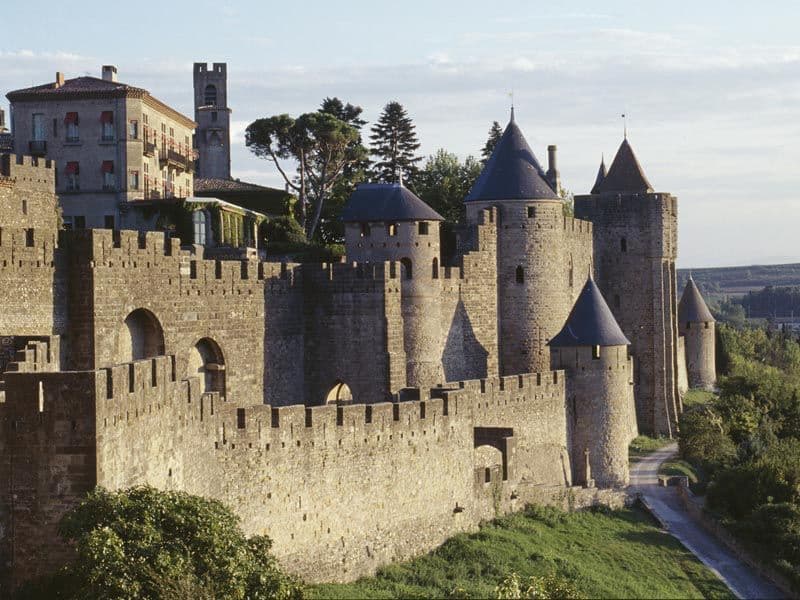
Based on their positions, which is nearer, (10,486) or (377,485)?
(10,486)

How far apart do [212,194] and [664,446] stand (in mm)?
22710

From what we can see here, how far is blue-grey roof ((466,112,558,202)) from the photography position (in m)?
49.2

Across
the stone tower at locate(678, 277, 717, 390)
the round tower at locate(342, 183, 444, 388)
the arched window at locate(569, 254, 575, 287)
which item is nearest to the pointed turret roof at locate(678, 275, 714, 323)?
the stone tower at locate(678, 277, 717, 390)

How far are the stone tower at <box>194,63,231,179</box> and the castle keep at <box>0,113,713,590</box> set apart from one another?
26.0 metres

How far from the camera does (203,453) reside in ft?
91.9

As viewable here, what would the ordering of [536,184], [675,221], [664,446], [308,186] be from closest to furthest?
1. [536,184]
2. [664,446]
3. [675,221]
4. [308,186]

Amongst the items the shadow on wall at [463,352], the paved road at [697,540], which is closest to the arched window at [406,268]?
the shadow on wall at [463,352]

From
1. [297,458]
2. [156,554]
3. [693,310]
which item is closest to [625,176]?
[693,310]

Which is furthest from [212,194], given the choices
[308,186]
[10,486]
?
[10,486]

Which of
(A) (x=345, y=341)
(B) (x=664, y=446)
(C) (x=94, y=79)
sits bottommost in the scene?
(B) (x=664, y=446)

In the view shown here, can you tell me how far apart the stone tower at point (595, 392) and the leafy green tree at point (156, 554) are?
67.5 ft

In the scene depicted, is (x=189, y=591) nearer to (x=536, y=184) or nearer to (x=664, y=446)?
(x=536, y=184)

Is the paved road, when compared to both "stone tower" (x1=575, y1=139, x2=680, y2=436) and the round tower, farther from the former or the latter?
"stone tower" (x1=575, y1=139, x2=680, y2=436)

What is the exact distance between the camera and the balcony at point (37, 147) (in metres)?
58.8
